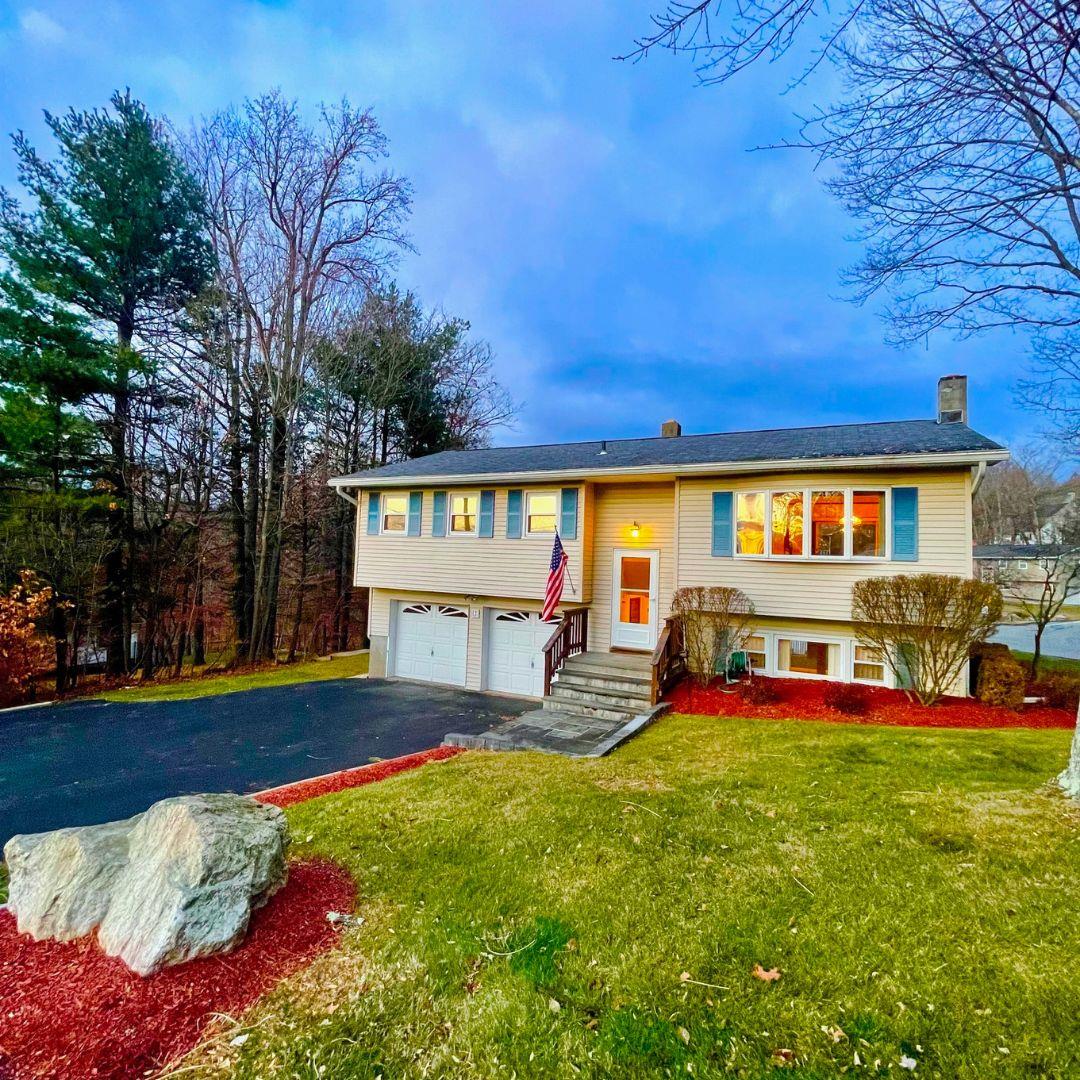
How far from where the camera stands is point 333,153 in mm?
16672

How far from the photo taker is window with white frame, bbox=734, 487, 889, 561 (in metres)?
9.05

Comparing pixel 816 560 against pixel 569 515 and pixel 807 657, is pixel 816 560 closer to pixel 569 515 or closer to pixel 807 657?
pixel 807 657

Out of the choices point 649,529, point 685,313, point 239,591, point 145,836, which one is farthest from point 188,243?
point 685,313

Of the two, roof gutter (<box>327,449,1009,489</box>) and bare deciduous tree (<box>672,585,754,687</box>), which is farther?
bare deciduous tree (<box>672,585,754,687</box>)

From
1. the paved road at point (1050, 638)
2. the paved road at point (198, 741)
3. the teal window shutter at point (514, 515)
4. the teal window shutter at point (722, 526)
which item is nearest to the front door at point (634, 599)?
the teal window shutter at point (722, 526)

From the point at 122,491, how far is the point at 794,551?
55.9ft

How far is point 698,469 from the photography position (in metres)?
10.0

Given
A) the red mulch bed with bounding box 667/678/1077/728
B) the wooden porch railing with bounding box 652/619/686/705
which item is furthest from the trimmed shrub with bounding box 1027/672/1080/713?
the wooden porch railing with bounding box 652/619/686/705

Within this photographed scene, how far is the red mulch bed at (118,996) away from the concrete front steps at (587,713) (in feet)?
13.9

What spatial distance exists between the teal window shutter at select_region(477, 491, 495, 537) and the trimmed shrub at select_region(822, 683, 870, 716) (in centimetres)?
758

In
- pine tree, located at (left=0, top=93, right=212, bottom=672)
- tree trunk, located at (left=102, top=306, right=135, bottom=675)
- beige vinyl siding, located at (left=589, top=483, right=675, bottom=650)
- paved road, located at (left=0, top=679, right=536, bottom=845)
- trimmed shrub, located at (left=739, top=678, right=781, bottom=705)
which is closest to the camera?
paved road, located at (left=0, top=679, right=536, bottom=845)

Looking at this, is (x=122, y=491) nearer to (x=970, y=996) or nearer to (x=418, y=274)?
(x=418, y=274)

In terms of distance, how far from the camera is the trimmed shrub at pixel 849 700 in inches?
311

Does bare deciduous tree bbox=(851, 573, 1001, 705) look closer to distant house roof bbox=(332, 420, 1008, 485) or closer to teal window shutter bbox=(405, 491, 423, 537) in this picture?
distant house roof bbox=(332, 420, 1008, 485)
